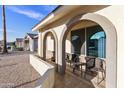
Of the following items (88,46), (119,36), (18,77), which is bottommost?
(18,77)

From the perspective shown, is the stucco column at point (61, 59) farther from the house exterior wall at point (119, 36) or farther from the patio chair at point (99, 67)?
the house exterior wall at point (119, 36)

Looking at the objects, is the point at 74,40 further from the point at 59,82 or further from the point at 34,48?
the point at 34,48

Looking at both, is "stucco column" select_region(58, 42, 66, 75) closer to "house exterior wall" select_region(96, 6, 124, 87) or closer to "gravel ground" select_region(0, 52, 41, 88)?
"gravel ground" select_region(0, 52, 41, 88)

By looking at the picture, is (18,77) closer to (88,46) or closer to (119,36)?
(88,46)

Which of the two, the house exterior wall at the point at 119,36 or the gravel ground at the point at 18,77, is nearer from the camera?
the house exterior wall at the point at 119,36

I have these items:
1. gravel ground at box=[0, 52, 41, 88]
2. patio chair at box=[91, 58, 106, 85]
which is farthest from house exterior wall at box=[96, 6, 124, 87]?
gravel ground at box=[0, 52, 41, 88]

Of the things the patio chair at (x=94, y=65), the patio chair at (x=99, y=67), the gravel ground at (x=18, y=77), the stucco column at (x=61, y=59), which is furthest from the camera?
the stucco column at (x=61, y=59)

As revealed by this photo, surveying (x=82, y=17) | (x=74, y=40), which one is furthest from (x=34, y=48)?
(x=82, y=17)

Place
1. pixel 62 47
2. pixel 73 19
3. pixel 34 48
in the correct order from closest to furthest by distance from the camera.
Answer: pixel 73 19 < pixel 62 47 < pixel 34 48

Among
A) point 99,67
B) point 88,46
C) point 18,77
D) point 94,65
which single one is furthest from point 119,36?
point 18,77

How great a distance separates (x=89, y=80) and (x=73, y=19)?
3.67m

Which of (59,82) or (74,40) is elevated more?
(74,40)

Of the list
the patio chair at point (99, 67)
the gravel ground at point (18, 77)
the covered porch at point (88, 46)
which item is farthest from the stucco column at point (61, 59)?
the patio chair at point (99, 67)

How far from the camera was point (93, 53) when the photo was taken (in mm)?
10391
